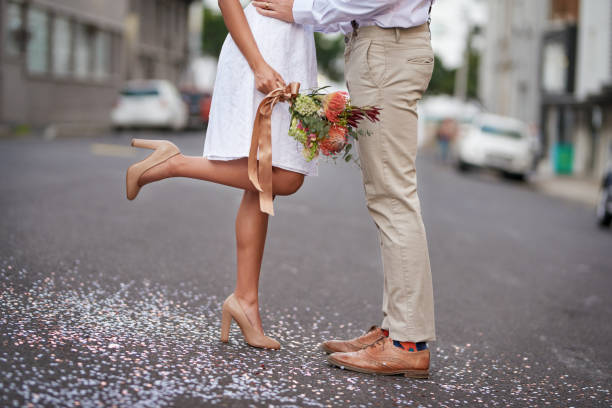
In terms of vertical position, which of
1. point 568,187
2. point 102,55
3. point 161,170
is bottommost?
point 568,187

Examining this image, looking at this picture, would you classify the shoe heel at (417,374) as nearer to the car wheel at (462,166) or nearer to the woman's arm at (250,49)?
the woman's arm at (250,49)

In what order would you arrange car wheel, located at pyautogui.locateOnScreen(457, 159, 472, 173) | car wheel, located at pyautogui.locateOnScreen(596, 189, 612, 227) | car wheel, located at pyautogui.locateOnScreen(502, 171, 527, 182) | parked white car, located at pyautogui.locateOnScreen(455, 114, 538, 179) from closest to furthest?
car wheel, located at pyautogui.locateOnScreen(596, 189, 612, 227) < parked white car, located at pyautogui.locateOnScreen(455, 114, 538, 179) < car wheel, located at pyautogui.locateOnScreen(502, 171, 527, 182) < car wheel, located at pyautogui.locateOnScreen(457, 159, 472, 173)

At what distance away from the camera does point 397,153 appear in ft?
9.82

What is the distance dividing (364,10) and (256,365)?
1.30 metres

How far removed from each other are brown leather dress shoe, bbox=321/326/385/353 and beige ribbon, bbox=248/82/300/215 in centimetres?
62

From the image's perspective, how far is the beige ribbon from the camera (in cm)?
297

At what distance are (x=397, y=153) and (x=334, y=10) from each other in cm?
55

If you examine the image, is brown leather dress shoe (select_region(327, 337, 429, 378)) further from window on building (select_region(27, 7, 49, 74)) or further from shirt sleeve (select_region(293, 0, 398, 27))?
window on building (select_region(27, 7, 49, 74))

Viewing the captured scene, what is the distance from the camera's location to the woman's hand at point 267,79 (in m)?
2.99

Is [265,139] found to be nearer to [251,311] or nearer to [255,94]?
[255,94]

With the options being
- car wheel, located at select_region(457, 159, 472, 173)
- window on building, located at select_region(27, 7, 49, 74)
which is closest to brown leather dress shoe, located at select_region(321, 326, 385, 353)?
car wheel, located at select_region(457, 159, 472, 173)

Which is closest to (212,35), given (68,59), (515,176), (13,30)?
(68,59)

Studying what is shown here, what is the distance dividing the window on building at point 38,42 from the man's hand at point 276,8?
2311cm

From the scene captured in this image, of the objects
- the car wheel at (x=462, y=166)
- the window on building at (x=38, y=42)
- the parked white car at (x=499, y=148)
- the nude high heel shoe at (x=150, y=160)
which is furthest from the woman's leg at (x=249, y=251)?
the window on building at (x=38, y=42)
